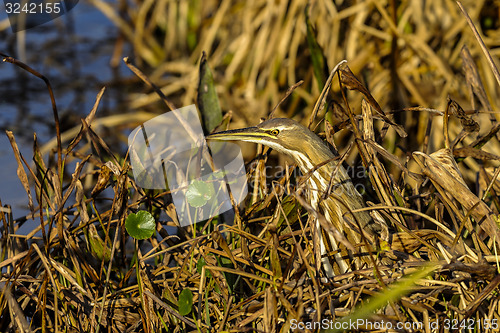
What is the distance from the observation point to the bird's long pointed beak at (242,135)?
184 centimetres

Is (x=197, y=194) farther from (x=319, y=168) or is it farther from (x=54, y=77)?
(x=54, y=77)

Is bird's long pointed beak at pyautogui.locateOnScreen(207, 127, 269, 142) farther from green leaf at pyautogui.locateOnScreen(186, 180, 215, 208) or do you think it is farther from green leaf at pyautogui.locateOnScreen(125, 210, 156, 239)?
green leaf at pyautogui.locateOnScreen(125, 210, 156, 239)

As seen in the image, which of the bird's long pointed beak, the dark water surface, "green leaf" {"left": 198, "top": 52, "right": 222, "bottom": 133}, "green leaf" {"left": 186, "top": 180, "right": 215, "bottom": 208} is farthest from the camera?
the dark water surface

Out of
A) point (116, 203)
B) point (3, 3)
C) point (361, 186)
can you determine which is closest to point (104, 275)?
point (116, 203)

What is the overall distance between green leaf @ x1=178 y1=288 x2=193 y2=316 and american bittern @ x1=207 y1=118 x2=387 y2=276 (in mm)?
399

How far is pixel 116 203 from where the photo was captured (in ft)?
5.40

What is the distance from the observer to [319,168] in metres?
1.84

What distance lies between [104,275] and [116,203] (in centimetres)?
24

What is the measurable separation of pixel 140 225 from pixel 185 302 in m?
0.25

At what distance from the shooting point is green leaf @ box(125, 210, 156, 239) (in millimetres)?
1597

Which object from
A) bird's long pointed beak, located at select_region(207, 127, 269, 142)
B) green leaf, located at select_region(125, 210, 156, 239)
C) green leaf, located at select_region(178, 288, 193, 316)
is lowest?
green leaf, located at select_region(178, 288, 193, 316)

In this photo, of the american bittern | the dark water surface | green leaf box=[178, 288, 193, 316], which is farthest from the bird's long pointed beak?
the dark water surface

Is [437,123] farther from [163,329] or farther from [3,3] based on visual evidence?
[3,3]

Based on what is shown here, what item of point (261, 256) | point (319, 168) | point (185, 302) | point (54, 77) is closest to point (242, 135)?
point (319, 168)
